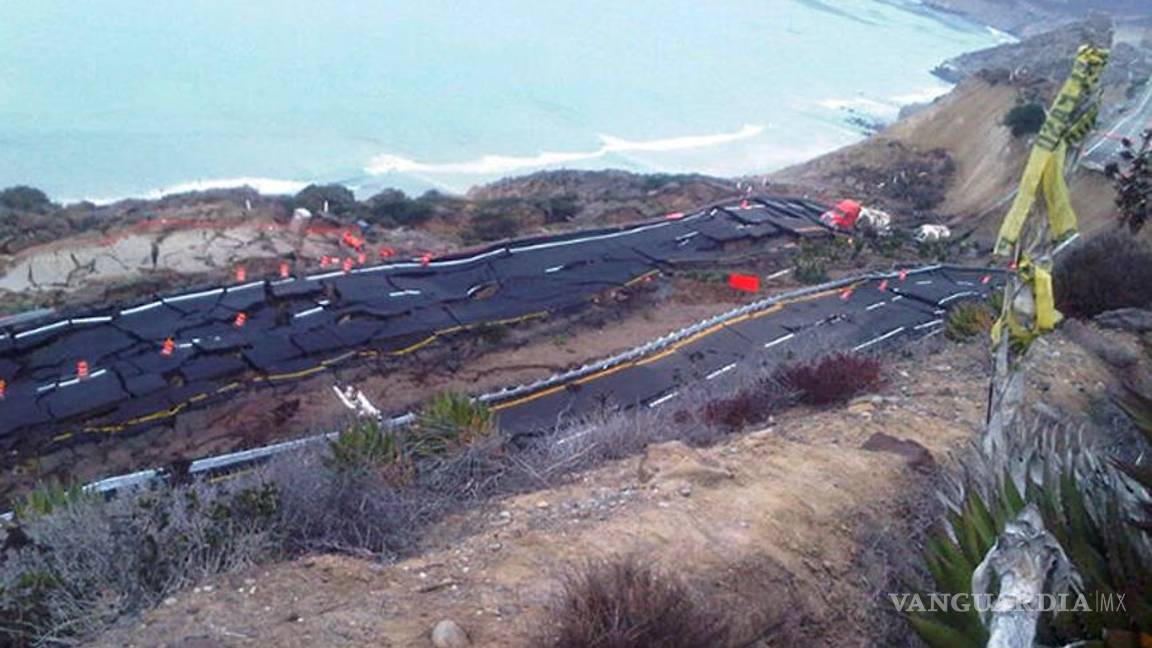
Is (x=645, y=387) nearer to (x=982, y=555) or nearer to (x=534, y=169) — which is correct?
(x=982, y=555)

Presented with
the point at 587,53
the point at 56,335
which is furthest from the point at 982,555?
the point at 587,53

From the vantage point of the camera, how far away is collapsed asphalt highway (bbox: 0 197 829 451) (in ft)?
48.6

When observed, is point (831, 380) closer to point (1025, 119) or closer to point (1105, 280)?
point (1105, 280)

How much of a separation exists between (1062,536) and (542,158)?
4143cm

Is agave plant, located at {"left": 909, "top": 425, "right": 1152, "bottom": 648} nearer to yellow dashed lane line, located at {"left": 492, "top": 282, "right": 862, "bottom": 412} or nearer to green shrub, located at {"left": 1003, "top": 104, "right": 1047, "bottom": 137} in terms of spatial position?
yellow dashed lane line, located at {"left": 492, "top": 282, "right": 862, "bottom": 412}

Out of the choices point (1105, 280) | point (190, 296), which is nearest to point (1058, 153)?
point (1105, 280)

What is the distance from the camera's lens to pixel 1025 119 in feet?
110

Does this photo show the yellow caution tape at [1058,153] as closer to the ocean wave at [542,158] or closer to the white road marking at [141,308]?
the white road marking at [141,308]

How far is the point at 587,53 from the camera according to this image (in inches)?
2494

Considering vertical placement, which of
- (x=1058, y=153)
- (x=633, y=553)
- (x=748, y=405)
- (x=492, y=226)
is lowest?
(x=492, y=226)

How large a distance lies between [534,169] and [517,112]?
25.2 feet

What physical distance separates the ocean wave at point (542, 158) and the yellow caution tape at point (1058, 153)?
37.2 m

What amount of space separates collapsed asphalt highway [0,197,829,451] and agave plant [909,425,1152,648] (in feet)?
40.1

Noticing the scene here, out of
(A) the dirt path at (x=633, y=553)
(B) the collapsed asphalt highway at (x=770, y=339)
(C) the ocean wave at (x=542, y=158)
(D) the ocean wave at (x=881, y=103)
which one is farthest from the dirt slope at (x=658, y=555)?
(D) the ocean wave at (x=881, y=103)
